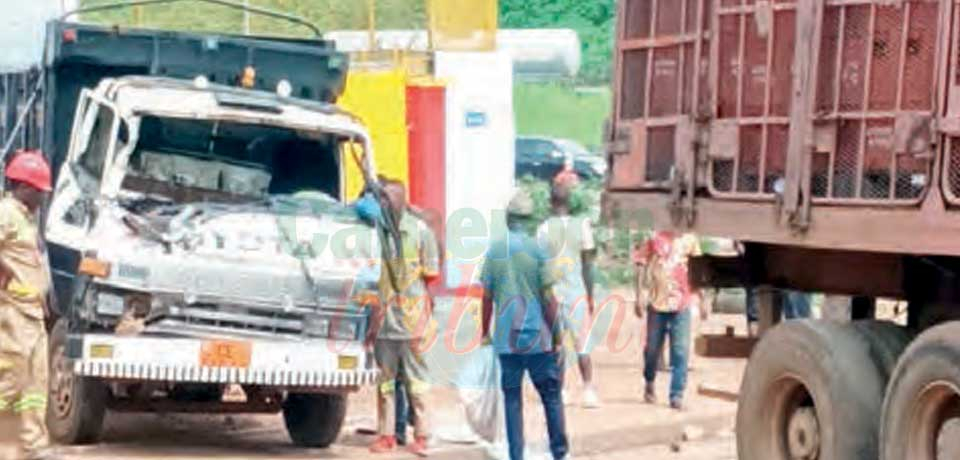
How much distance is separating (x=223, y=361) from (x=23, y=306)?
156 centimetres

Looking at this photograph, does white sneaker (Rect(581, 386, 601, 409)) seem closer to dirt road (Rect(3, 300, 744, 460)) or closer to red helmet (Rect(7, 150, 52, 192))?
dirt road (Rect(3, 300, 744, 460))

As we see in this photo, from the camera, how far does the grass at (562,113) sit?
39.5 meters

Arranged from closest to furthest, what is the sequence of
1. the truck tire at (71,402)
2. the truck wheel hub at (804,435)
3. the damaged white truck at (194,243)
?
the truck wheel hub at (804,435), the damaged white truck at (194,243), the truck tire at (71,402)

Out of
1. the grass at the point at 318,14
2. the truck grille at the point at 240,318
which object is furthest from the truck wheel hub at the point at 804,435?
the grass at the point at 318,14

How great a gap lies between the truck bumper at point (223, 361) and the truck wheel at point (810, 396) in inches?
122

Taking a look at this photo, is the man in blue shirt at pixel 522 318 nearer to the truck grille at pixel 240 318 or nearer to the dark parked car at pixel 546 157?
the truck grille at pixel 240 318

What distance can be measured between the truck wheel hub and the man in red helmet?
395 centimetres

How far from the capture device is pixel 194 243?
12.8 meters

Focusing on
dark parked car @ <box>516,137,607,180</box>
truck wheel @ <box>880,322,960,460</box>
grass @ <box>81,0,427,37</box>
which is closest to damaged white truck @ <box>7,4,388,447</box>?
truck wheel @ <box>880,322,960,460</box>

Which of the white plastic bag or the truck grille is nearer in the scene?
the truck grille

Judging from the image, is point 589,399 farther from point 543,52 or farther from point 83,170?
point 543,52

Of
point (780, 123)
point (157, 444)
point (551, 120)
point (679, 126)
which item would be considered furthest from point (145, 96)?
point (551, 120)

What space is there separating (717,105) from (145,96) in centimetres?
464

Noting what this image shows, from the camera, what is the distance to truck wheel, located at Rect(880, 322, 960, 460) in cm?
832
